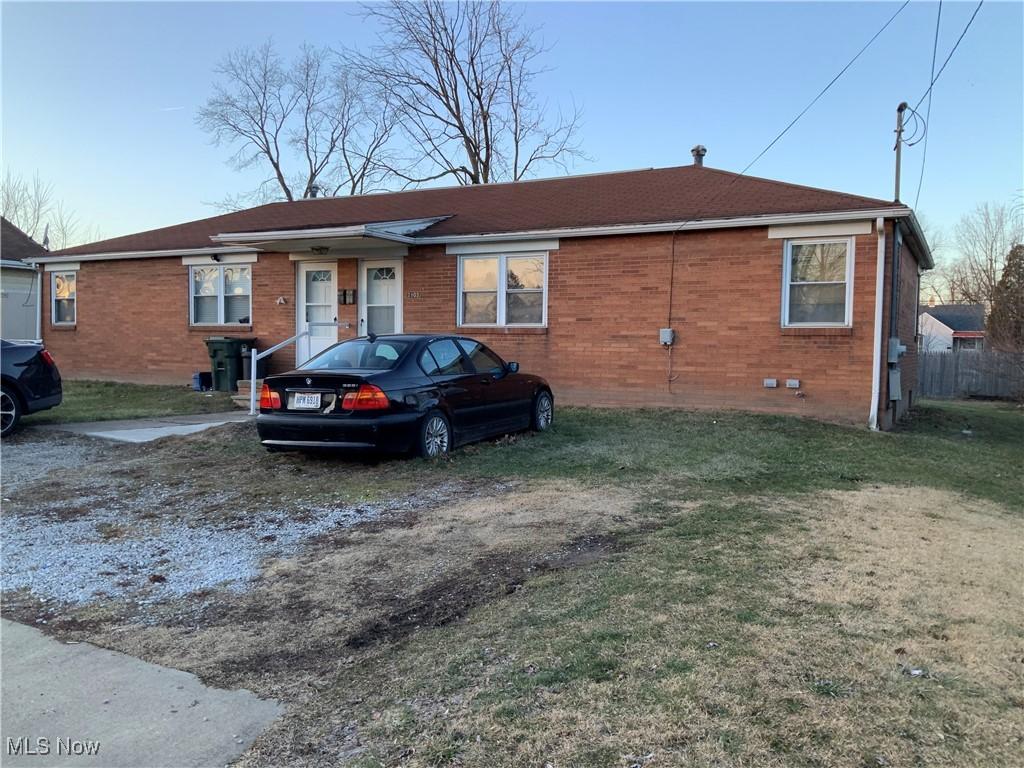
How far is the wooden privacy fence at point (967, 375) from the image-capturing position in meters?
24.6

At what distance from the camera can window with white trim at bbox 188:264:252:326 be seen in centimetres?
1559

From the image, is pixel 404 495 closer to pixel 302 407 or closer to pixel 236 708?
pixel 302 407

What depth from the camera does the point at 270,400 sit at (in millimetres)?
7508

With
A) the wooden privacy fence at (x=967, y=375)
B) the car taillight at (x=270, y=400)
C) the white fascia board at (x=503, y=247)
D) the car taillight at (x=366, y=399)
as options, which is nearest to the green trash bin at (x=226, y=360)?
the white fascia board at (x=503, y=247)

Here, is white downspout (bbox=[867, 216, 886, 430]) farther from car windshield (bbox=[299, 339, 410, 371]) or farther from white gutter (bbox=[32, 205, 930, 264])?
car windshield (bbox=[299, 339, 410, 371])

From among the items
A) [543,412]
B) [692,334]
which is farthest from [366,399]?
[692,334]

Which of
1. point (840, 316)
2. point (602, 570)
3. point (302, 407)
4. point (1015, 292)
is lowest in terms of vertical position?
point (602, 570)

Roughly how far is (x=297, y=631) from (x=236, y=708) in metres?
0.71

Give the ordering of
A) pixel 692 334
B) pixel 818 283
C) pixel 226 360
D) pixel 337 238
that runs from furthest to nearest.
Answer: pixel 226 360 → pixel 337 238 → pixel 692 334 → pixel 818 283

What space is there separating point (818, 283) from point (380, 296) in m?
7.87

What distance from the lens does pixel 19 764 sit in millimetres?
2693

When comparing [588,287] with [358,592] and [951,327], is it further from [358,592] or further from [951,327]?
[951,327]

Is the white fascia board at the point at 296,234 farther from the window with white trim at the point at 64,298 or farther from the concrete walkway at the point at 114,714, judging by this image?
the concrete walkway at the point at 114,714

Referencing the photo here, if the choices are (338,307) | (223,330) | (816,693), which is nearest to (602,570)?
(816,693)
